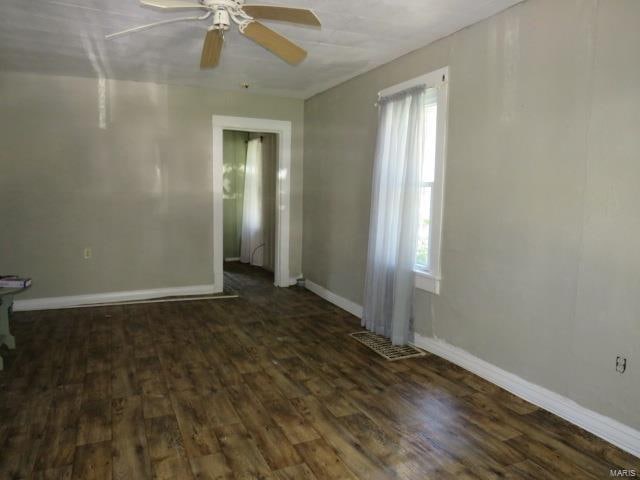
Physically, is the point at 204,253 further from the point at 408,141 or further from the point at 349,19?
the point at 349,19

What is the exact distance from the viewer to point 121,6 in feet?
9.21

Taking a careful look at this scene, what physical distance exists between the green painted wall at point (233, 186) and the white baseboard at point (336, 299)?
248 centimetres

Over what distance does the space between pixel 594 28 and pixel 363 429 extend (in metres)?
2.48

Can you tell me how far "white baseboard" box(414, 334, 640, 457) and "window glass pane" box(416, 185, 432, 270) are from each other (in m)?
0.63

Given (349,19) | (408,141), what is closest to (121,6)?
(349,19)

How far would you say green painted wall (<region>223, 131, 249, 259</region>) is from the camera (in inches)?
297

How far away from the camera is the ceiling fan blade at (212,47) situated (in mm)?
2527

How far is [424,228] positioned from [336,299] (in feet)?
5.65

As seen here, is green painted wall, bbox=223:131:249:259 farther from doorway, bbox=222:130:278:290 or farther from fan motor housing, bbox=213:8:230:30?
fan motor housing, bbox=213:8:230:30

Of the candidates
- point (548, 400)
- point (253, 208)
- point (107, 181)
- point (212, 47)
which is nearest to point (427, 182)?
point (548, 400)

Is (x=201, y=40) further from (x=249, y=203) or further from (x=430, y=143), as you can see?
(x=249, y=203)

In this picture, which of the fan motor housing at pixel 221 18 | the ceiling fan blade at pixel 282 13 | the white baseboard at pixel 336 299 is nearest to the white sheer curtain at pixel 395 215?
the white baseboard at pixel 336 299

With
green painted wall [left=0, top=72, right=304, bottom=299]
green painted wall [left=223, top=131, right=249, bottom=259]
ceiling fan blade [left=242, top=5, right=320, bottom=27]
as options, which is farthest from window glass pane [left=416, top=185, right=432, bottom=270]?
green painted wall [left=223, top=131, right=249, bottom=259]

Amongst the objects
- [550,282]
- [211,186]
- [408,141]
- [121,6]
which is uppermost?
[121,6]
